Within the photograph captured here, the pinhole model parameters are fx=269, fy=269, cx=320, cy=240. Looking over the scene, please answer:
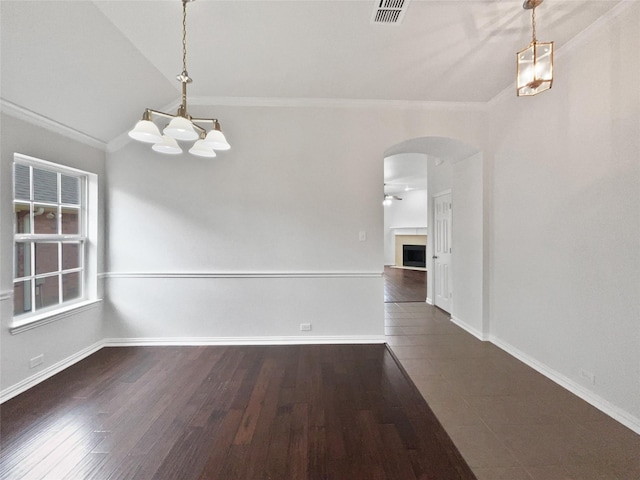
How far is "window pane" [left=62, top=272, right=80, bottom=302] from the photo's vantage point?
9.87ft

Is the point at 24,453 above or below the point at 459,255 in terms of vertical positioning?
below

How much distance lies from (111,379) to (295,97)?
11.8 feet

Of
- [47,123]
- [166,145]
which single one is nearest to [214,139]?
[166,145]

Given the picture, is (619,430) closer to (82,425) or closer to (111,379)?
(82,425)

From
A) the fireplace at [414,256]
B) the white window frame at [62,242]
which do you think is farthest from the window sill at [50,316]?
the fireplace at [414,256]

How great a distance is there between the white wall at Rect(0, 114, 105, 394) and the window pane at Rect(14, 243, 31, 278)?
165 mm

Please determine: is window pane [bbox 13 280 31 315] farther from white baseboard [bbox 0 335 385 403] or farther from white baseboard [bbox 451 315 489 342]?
white baseboard [bbox 451 315 489 342]

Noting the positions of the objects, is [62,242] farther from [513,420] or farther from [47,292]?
[513,420]

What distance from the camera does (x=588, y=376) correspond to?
226 cm

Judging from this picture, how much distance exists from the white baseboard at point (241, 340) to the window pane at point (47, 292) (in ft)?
2.66

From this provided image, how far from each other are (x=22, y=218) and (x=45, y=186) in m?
0.42

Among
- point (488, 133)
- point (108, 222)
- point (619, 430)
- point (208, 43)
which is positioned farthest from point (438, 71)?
point (108, 222)

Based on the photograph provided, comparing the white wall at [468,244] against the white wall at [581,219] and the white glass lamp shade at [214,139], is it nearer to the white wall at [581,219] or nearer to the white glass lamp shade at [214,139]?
the white wall at [581,219]

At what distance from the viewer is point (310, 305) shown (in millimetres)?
3408
